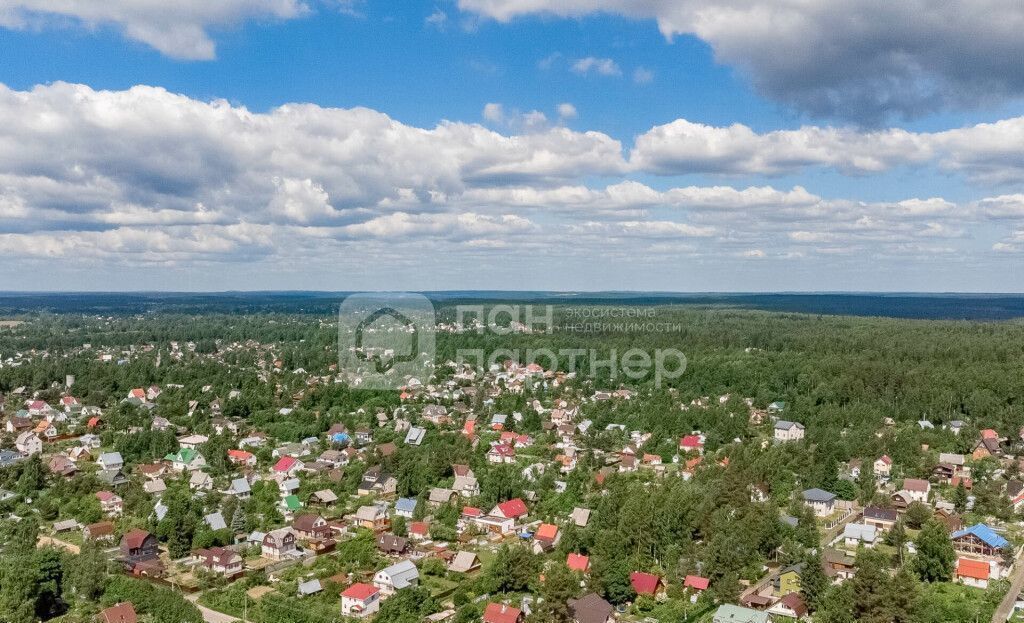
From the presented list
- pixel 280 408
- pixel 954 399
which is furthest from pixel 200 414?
pixel 954 399

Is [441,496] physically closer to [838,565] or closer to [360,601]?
Answer: [360,601]

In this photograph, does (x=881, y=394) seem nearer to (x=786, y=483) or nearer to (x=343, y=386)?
(x=786, y=483)

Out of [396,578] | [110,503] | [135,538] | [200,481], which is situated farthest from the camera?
[200,481]

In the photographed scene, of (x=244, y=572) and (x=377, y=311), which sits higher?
(x=377, y=311)

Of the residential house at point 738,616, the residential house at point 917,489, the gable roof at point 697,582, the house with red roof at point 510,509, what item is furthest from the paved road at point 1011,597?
the house with red roof at point 510,509

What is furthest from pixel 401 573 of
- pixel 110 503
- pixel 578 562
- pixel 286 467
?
pixel 286 467

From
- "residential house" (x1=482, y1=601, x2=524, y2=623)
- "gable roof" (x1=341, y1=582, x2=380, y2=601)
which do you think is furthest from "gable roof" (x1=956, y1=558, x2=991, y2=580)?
"gable roof" (x1=341, y1=582, x2=380, y2=601)
